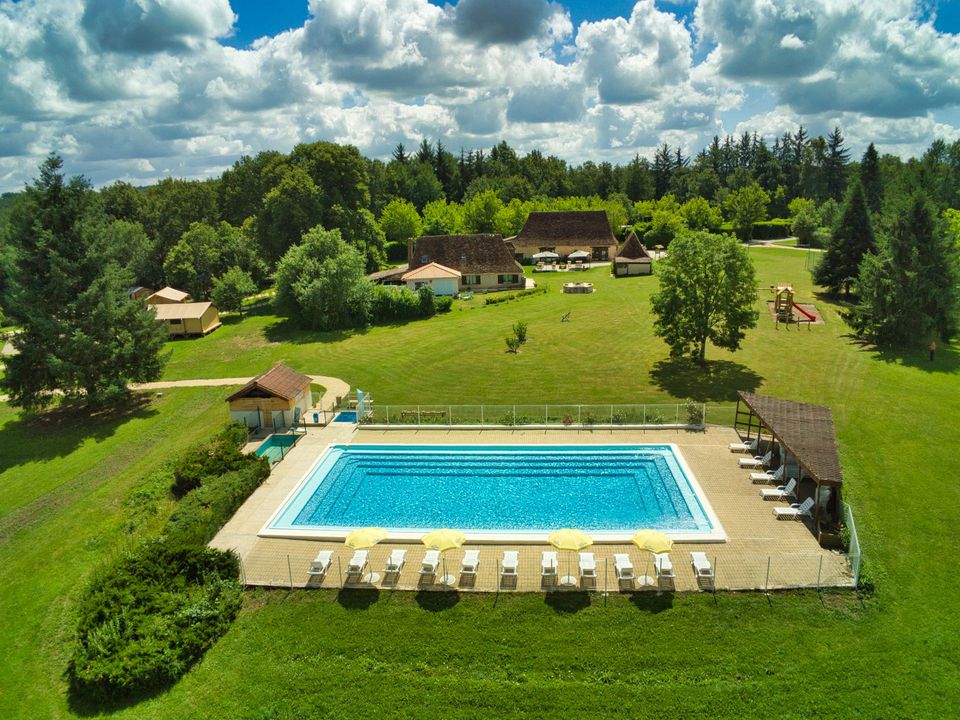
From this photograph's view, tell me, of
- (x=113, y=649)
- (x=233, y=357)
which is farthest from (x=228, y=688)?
(x=233, y=357)

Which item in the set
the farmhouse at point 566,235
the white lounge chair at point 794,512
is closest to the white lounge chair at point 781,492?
the white lounge chair at point 794,512

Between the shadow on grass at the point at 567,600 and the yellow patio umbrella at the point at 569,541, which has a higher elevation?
the yellow patio umbrella at the point at 569,541

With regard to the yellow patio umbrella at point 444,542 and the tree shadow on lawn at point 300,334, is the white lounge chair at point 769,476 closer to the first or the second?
A: the yellow patio umbrella at point 444,542

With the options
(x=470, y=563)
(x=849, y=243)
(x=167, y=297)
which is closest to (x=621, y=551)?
(x=470, y=563)

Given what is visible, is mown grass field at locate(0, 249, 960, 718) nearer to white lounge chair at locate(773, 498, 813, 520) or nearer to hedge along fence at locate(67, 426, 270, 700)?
hedge along fence at locate(67, 426, 270, 700)

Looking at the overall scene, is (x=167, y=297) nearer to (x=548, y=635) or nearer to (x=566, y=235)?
(x=566, y=235)

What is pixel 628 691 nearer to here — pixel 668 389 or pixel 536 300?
pixel 668 389

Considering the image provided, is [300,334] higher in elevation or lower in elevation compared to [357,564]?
higher
